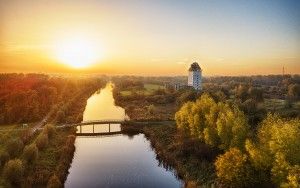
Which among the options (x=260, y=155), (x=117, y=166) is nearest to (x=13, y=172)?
(x=117, y=166)

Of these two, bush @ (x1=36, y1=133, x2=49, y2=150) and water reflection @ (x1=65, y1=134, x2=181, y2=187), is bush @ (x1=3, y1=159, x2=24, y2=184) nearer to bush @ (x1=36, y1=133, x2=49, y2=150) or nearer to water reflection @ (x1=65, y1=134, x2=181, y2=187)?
water reflection @ (x1=65, y1=134, x2=181, y2=187)

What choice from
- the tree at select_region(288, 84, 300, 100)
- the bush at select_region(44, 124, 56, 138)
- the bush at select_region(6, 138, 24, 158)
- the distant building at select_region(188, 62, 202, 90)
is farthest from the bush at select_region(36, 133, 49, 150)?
the distant building at select_region(188, 62, 202, 90)

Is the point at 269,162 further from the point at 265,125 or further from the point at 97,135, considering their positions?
the point at 97,135

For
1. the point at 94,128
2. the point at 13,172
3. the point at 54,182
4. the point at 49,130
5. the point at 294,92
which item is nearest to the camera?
the point at 54,182

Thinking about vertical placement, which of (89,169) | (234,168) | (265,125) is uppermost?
(265,125)

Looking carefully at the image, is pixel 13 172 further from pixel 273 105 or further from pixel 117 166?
pixel 273 105

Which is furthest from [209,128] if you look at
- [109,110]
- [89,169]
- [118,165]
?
[109,110]

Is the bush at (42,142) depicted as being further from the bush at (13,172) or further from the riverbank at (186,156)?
the riverbank at (186,156)
